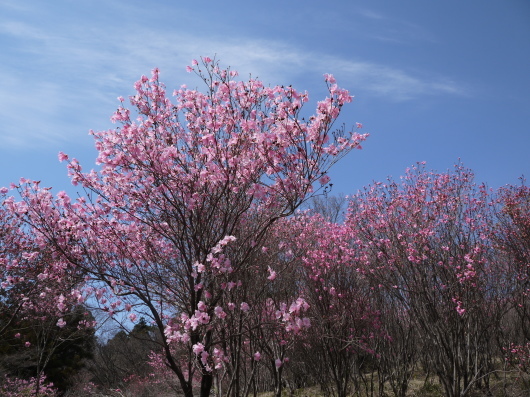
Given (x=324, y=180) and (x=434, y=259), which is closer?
(x=324, y=180)

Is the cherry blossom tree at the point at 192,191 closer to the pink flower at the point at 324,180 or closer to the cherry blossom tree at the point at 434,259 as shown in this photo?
the pink flower at the point at 324,180

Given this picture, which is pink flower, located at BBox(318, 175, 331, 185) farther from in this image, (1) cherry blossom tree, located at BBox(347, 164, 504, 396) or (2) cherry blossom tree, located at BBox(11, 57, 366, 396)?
(1) cherry blossom tree, located at BBox(347, 164, 504, 396)

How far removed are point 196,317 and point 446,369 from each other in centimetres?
759

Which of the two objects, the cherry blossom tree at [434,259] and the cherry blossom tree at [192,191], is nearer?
the cherry blossom tree at [192,191]

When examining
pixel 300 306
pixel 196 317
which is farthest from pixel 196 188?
pixel 300 306

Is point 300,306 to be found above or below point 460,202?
below

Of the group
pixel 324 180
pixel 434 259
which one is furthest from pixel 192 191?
pixel 434 259

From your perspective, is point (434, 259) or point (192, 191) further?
point (434, 259)

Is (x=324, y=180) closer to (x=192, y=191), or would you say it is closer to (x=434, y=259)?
(x=192, y=191)

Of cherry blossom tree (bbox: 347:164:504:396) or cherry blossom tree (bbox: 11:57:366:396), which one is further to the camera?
cherry blossom tree (bbox: 347:164:504:396)

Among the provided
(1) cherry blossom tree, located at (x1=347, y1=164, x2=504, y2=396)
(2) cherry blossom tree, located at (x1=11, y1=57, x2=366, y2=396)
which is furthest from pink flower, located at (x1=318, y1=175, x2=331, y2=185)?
(1) cherry blossom tree, located at (x1=347, y1=164, x2=504, y2=396)

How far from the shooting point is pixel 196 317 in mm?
5656

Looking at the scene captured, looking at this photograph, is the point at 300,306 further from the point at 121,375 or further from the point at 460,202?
the point at 121,375

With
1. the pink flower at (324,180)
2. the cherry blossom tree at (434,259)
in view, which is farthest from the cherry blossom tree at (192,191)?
the cherry blossom tree at (434,259)
